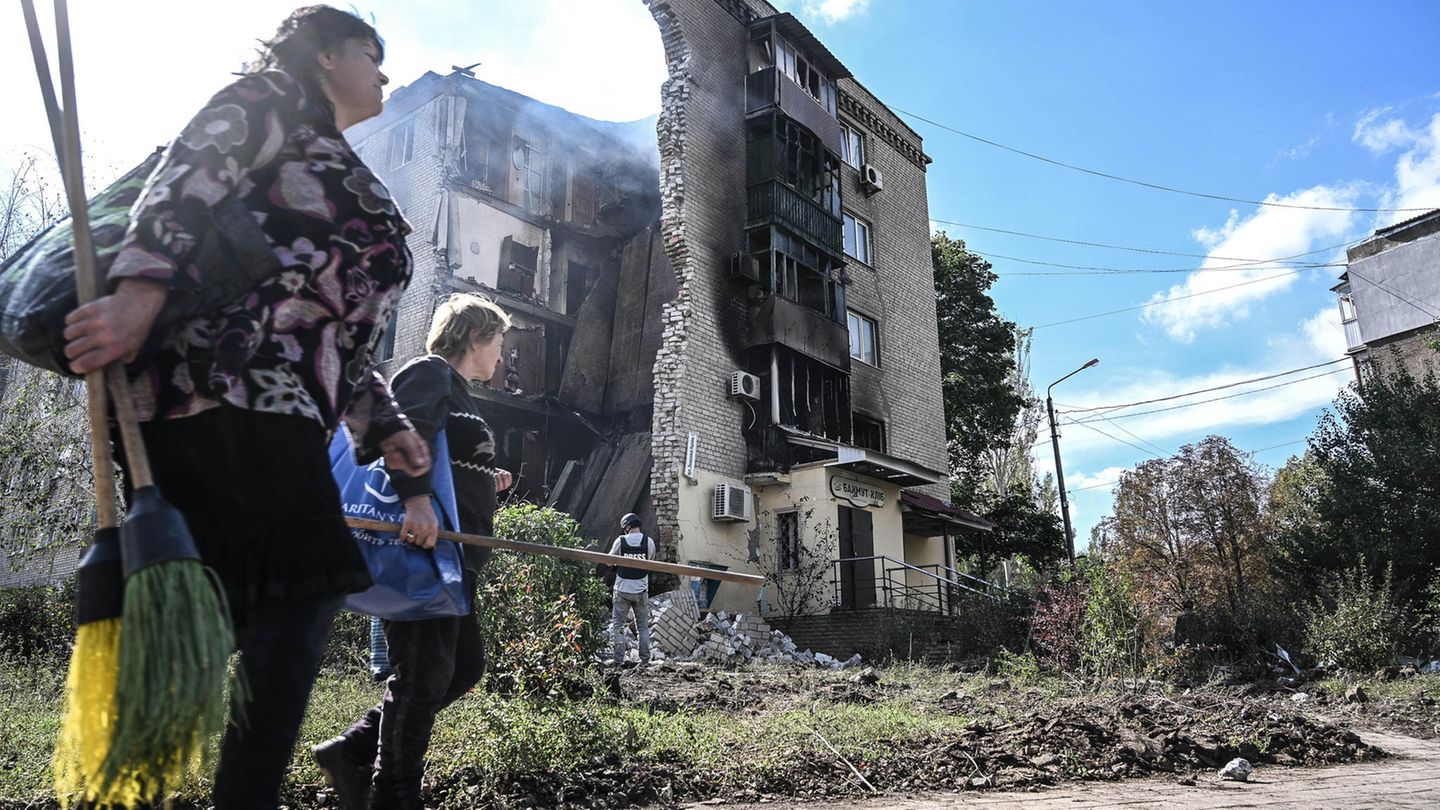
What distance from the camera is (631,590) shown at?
10.8 metres

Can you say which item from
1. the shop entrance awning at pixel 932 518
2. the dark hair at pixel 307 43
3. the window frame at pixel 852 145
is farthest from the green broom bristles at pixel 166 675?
the window frame at pixel 852 145

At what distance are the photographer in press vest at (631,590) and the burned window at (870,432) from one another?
1167 cm

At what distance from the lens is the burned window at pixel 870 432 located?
22172mm

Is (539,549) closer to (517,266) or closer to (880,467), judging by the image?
(880,467)

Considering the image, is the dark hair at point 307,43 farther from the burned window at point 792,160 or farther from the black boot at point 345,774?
the burned window at point 792,160

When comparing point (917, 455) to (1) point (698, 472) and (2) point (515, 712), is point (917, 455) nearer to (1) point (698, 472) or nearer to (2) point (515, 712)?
(1) point (698, 472)

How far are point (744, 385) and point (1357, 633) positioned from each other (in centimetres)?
1046

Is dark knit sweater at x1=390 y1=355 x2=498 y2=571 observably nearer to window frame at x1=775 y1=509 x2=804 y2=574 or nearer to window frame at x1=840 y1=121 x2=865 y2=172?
window frame at x1=775 y1=509 x2=804 y2=574

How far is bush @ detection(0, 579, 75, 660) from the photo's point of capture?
978cm

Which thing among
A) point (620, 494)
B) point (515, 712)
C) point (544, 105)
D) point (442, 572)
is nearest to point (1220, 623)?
point (620, 494)

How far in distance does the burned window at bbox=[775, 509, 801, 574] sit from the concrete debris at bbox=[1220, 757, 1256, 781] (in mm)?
12641

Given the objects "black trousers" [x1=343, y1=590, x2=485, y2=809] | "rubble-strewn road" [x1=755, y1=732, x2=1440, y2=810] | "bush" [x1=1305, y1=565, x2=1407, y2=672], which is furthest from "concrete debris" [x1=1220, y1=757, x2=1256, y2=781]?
"bush" [x1=1305, y1=565, x2=1407, y2=672]

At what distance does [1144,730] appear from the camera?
5.95 m

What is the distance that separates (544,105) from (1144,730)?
20132 mm
